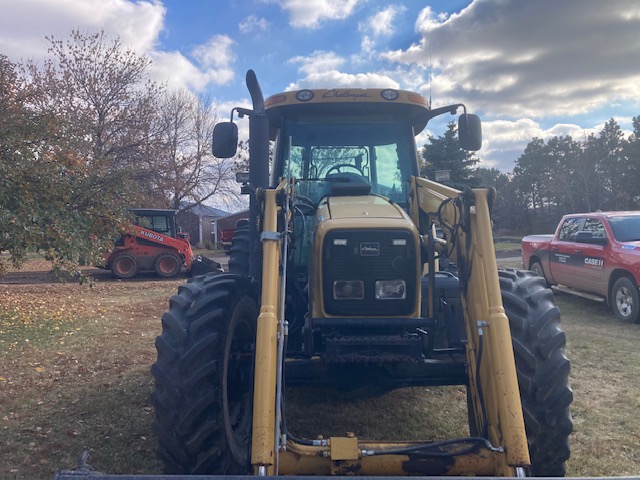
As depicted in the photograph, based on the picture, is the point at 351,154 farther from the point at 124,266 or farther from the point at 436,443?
the point at 124,266

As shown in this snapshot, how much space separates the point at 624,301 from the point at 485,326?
807 centimetres

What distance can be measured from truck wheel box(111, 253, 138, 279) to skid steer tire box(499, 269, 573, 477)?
16.9 m

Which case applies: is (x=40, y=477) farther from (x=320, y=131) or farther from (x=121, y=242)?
(x=121, y=242)

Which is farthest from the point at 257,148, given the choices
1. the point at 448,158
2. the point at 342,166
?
the point at 448,158

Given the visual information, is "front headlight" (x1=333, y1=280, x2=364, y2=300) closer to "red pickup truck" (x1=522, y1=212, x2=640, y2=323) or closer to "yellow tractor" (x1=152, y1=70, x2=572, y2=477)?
"yellow tractor" (x1=152, y1=70, x2=572, y2=477)

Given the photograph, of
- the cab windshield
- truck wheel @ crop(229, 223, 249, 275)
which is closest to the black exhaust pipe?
the cab windshield

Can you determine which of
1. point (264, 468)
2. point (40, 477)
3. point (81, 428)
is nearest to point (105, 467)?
point (40, 477)

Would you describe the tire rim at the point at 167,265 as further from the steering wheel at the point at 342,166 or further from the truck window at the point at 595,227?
the steering wheel at the point at 342,166

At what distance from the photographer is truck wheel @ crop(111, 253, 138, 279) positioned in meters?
18.7

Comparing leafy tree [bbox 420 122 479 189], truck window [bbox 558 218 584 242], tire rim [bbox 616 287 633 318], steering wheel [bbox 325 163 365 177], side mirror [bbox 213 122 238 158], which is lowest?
tire rim [bbox 616 287 633 318]

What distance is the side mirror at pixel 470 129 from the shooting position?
16.8 ft

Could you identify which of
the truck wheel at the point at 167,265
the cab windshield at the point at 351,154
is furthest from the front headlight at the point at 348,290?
the truck wheel at the point at 167,265

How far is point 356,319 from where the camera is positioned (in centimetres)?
397

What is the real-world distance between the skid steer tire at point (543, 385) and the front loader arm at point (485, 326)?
33cm
